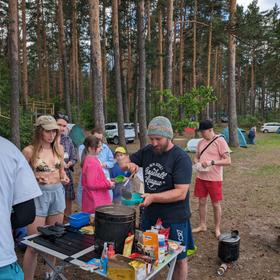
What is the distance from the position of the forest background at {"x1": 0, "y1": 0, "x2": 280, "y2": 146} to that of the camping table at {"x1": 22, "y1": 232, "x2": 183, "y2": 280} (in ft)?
17.6

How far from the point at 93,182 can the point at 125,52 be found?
28.1 m

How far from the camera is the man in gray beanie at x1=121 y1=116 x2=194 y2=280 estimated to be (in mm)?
2949

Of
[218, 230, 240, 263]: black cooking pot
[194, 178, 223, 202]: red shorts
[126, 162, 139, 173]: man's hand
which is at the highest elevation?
[126, 162, 139, 173]: man's hand

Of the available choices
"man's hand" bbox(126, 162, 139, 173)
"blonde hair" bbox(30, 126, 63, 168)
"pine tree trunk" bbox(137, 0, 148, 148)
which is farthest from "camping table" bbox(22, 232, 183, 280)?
"pine tree trunk" bbox(137, 0, 148, 148)

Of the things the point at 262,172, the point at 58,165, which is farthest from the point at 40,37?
the point at 58,165

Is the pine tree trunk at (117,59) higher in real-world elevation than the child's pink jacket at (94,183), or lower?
higher

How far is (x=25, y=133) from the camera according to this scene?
47.8 feet

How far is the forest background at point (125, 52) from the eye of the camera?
11.7 meters

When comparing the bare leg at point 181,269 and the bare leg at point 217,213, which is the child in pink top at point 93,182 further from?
the bare leg at point 217,213

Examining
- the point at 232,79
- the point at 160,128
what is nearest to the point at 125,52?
the point at 232,79

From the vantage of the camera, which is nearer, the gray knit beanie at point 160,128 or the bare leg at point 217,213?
the gray knit beanie at point 160,128

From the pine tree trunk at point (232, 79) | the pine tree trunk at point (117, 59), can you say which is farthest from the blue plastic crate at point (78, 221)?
the pine tree trunk at point (232, 79)

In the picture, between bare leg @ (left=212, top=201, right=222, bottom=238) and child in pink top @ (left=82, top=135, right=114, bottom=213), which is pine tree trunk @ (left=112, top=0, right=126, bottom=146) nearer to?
bare leg @ (left=212, top=201, right=222, bottom=238)

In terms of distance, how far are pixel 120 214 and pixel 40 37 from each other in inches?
1070
